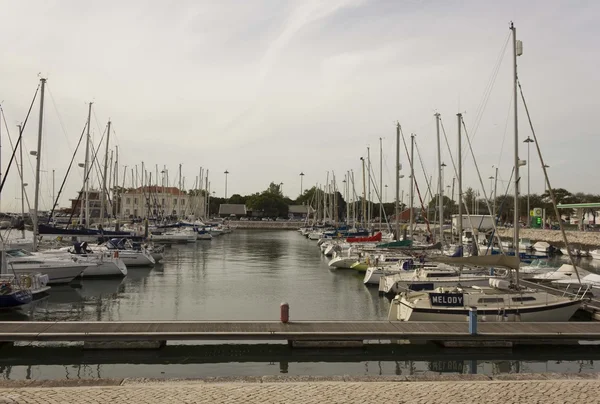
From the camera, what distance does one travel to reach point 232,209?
168 m

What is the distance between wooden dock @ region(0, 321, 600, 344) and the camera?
693 inches

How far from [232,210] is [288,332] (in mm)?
150921

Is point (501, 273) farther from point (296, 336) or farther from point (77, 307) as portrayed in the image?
point (77, 307)

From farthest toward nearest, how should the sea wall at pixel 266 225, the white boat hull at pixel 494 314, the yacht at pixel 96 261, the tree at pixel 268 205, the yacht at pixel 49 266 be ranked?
1. the tree at pixel 268 205
2. the sea wall at pixel 266 225
3. the yacht at pixel 96 261
4. the yacht at pixel 49 266
5. the white boat hull at pixel 494 314

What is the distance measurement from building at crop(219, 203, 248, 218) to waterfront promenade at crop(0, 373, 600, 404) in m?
153

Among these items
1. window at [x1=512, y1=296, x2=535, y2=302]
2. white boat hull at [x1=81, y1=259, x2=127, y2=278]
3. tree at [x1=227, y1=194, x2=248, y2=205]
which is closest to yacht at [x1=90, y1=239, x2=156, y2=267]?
white boat hull at [x1=81, y1=259, x2=127, y2=278]

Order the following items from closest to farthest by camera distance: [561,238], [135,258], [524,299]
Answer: [524,299] < [135,258] < [561,238]

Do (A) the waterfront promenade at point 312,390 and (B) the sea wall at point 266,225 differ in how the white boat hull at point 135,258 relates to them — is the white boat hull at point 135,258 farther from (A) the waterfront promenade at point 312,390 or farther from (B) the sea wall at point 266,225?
(B) the sea wall at point 266,225

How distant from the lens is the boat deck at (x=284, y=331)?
17609mm

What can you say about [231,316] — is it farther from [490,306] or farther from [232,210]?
[232,210]

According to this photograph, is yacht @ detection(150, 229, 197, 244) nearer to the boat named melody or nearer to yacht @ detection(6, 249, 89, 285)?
yacht @ detection(6, 249, 89, 285)

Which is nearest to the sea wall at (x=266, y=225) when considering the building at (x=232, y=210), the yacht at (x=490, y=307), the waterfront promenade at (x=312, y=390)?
the building at (x=232, y=210)

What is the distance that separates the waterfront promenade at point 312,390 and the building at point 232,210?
503 feet

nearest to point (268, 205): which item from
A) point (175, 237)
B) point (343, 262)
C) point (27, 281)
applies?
point (175, 237)
